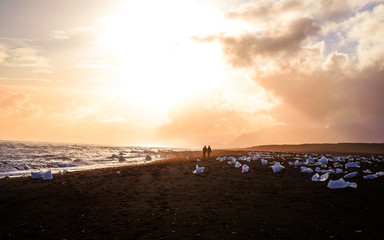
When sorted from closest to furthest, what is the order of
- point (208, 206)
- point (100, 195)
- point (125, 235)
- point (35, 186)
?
1. point (125, 235)
2. point (208, 206)
3. point (100, 195)
4. point (35, 186)

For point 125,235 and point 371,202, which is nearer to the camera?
point 125,235

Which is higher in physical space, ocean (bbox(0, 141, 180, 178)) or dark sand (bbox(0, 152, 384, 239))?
dark sand (bbox(0, 152, 384, 239))

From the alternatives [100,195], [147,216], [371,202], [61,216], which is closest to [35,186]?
[100,195]

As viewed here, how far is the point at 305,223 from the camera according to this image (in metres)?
9.94

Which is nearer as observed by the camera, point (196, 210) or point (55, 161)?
point (196, 210)

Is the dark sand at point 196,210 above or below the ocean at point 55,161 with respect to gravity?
above

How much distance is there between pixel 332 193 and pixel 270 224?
19.4 ft

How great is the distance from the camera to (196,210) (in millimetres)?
12711

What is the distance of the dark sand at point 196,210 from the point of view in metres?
9.66

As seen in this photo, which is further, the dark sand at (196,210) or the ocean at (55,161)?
the ocean at (55,161)

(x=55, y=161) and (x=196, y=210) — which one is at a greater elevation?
(x=196, y=210)

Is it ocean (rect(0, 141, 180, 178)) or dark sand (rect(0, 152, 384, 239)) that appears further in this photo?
ocean (rect(0, 141, 180, 178))

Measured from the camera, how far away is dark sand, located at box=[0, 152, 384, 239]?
966 cm

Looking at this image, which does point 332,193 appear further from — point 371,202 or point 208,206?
point 208,206
